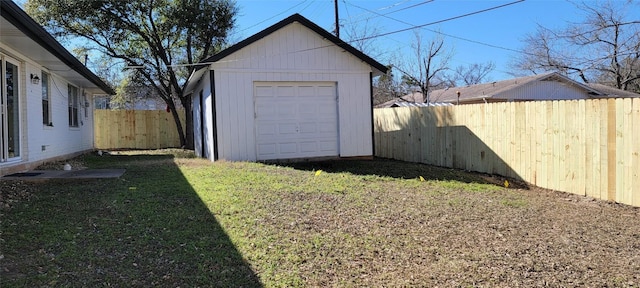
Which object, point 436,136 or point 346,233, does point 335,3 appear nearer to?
point 436,136

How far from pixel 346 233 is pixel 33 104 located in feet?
24.8

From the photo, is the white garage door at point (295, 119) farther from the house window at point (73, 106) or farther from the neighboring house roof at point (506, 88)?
the neighboring house roof at point (506, 88)

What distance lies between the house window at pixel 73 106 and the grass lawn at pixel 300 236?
696 cm

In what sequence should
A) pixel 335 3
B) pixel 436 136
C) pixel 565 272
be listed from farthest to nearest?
pixel 335 3
pixel 436 136
pixel 565 272

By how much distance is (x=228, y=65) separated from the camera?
34.5 feet

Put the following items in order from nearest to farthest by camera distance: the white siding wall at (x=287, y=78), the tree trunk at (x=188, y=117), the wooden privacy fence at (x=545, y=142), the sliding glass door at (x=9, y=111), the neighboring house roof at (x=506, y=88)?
the wooden privacy fence at (x=545, y=142) < the sliding glass door at (x=9, y=111) < the white siding wall at (x=287, y=78) < the tree trunk at (x=188, y=117) < the neighboring house roof at (x=506, y=88)

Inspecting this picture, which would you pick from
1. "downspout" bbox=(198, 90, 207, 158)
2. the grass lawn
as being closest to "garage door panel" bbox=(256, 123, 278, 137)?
"downspout" bbox=(198, 90, 207, 158)

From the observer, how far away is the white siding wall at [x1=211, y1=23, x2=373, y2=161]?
1056 centimetres

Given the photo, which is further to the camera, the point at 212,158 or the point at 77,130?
the point at 77,130

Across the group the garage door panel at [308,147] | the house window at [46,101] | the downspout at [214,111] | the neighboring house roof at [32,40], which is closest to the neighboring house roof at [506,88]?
the garage door panel at [308,147]

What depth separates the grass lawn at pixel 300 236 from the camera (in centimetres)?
344

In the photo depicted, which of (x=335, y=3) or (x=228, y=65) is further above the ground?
(x=335, y=3)

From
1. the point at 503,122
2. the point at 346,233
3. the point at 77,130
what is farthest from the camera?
the point at 77,130

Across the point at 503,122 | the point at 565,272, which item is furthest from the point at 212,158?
the point at 565,272
